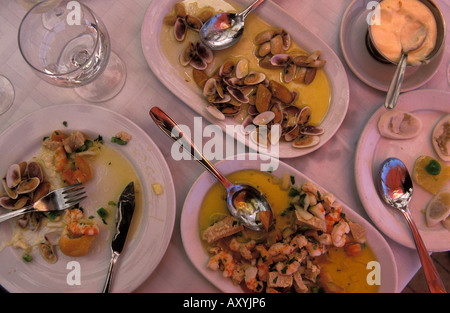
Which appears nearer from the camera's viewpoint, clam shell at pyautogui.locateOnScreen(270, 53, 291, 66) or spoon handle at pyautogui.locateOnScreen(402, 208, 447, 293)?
spoon handle at pyautogui.locateOnScreen(402, 208, 447, 293)

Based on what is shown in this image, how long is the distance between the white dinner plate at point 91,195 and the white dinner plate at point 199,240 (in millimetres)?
78

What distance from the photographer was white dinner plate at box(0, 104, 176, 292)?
115 cm

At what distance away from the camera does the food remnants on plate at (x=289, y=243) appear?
46.1 inches

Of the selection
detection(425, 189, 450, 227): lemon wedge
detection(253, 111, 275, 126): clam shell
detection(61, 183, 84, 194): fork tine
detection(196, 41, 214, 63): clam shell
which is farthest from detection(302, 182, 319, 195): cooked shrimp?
detection(61, 183, 84, 194): fork tine

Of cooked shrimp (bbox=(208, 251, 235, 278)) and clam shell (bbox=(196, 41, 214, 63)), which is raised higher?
clam shell (bbox=(196, 41, 214, 63))

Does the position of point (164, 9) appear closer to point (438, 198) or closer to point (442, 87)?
point (442, 87)

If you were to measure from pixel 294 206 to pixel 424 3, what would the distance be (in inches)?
40.3

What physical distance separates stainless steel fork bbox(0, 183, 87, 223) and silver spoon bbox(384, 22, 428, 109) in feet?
4.34

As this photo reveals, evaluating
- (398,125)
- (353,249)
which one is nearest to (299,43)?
(398,125)

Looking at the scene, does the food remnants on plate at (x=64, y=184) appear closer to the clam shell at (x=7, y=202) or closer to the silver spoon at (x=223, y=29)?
the clam shell at (x=7, y=202)

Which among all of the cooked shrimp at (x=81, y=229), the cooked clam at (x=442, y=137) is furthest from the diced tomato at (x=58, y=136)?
the cooked clam at (x=442, y=137)

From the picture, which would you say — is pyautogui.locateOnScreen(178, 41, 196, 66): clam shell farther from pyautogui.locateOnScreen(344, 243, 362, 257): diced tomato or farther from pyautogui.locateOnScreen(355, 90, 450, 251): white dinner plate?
pyautogui.locateOnScreen(344, 243, 362, 257): diced tomato

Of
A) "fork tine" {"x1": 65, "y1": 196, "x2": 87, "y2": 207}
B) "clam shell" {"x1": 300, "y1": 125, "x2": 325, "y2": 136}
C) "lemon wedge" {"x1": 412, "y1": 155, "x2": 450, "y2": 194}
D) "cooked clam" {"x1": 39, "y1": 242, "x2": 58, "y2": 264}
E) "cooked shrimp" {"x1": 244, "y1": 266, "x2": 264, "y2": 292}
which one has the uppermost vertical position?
"clam shell" {"x1": 300, "y1": 125, "x2": 325, "y2": 136}
